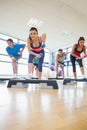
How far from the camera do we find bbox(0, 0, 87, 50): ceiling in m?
5.35

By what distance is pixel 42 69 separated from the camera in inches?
123

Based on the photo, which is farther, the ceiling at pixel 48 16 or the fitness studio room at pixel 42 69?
the ceiling at pixel 48 16

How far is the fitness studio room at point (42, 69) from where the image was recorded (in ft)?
2.04

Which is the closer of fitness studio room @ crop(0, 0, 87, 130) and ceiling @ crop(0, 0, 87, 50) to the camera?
fitness studio room @ crop(0, 0, 87, 130)

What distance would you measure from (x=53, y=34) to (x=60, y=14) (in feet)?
7.76

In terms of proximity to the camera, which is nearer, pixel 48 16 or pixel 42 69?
pixel 42 69

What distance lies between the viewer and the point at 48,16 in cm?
629

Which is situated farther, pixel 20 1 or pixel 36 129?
pixel 20 1

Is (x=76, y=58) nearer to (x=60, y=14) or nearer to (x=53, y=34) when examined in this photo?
(x=60, y=14)

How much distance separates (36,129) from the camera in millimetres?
481

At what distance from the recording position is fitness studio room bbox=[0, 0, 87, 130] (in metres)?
0.62

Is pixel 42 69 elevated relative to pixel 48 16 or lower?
lower

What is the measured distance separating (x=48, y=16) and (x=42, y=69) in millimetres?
3866

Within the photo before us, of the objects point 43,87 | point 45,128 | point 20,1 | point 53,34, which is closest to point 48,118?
point 45,128
